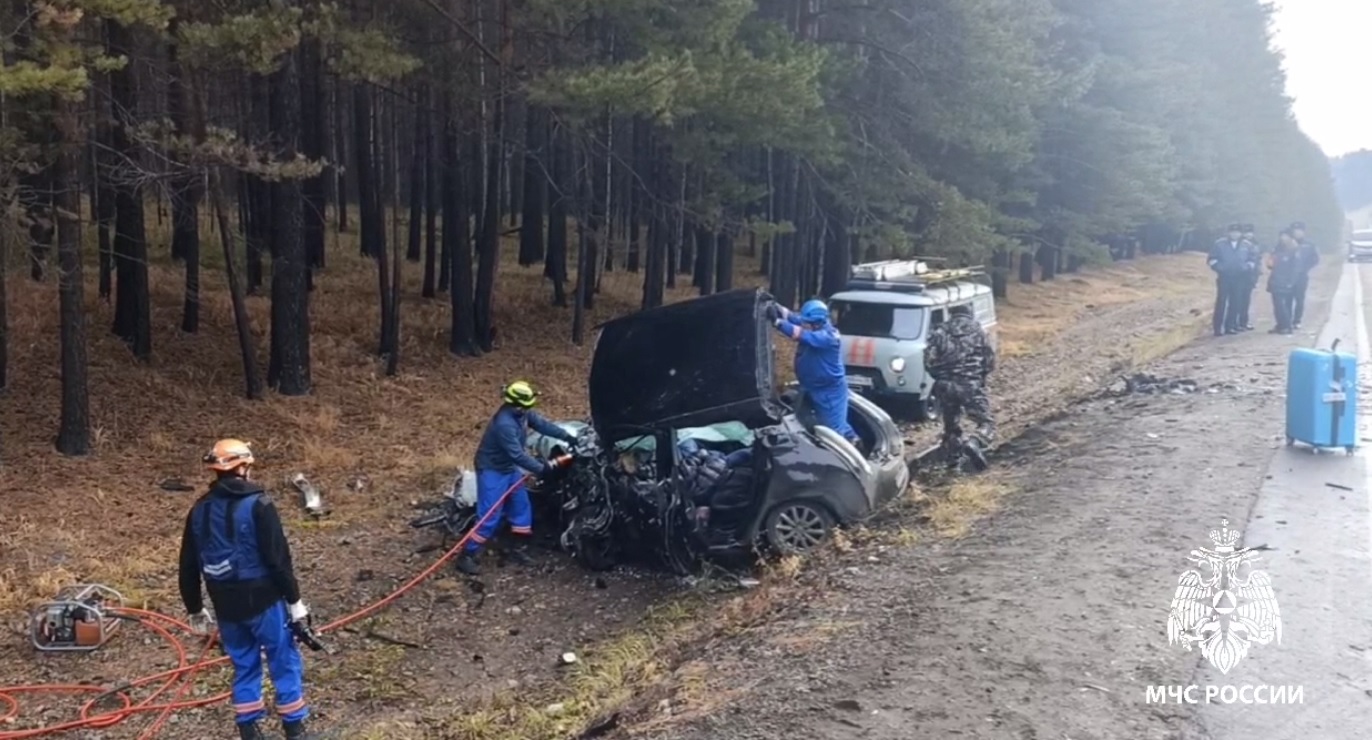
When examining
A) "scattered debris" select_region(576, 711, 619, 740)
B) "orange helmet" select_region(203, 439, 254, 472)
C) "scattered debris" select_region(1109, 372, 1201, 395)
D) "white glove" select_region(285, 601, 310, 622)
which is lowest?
"scattered debris" select_region(576, 711, 619, 740)

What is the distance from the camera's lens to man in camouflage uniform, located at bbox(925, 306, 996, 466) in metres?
11.3

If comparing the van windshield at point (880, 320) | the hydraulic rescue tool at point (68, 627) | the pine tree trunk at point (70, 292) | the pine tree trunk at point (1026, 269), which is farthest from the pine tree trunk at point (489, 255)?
the pine tree trunk at point (1026, 269)

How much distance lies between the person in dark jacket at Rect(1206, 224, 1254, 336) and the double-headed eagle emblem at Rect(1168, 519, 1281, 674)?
43.6 feet

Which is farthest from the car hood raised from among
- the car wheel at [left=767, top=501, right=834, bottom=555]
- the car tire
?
the car tire

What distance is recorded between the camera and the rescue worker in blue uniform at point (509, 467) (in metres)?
9.34

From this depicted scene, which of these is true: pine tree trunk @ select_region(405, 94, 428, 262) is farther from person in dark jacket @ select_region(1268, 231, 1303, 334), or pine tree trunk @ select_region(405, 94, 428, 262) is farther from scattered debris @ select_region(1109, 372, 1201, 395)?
person in dark jacket @ select_region(1268, 231, 1303, 334)

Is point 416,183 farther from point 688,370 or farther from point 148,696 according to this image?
point 148,696

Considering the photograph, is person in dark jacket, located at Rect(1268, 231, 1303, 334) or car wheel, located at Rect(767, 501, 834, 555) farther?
person in dark jacket, located at Rect(1268, 231, 1303, 334)

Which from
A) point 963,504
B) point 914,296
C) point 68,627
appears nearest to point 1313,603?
point 963,504

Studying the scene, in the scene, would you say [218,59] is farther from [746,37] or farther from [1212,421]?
[1212,421]

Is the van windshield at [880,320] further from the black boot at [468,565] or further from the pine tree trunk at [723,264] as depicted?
the pine tree trunk at [723,264]

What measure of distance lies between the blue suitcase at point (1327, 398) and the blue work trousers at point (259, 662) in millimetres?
8900

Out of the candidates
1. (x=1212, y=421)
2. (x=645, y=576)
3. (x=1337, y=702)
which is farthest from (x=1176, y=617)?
(x=1212, y=421)

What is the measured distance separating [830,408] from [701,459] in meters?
1.91
